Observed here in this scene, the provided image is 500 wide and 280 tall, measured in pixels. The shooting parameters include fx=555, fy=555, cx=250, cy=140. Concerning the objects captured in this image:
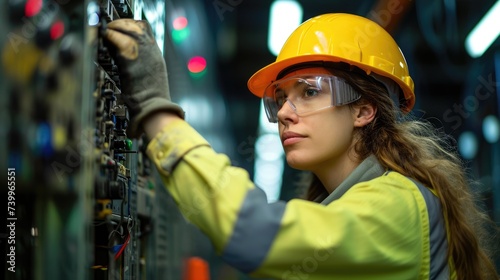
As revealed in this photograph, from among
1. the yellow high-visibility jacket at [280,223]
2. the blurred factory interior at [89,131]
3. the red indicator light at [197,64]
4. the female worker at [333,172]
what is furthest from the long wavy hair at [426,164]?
the red indicator light at [197,64]

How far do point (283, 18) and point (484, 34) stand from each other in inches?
70.3

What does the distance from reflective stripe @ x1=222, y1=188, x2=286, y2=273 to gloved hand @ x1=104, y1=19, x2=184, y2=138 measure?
1.03 feet

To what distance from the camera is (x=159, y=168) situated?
4.26 feet

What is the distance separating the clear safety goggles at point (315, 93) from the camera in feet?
5.85

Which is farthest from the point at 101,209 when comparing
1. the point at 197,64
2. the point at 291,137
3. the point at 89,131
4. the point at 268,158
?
the point at 268,158

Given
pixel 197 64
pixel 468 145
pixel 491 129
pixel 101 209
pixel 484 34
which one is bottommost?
pixel 101 209

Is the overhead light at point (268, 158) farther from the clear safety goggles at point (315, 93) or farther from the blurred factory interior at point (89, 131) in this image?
the clear safety goggles at point (315, 93)

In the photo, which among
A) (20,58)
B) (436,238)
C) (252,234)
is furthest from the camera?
(436,238)

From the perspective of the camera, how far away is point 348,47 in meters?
1.92

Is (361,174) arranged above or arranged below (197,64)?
below

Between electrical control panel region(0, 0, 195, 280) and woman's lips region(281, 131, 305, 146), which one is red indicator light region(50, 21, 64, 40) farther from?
woman's lips region(281, 131, 305, 146)

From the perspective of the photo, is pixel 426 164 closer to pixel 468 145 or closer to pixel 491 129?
pixel 491 129

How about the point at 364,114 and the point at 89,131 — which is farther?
the point at 364,114

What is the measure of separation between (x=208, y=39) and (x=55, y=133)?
4.41 m
